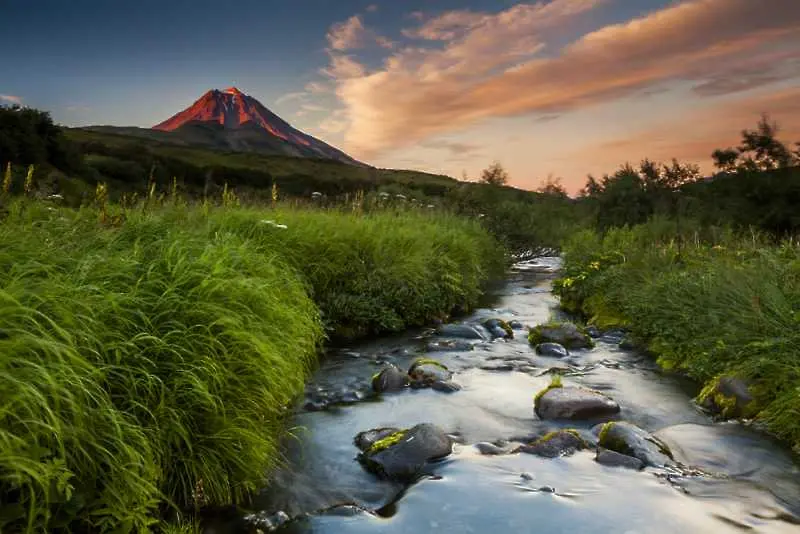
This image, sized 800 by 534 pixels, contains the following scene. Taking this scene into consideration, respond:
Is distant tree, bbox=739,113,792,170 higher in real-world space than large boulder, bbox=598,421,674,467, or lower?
higher

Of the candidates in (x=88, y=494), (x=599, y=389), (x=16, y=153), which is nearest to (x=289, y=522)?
(x=88, y=494)

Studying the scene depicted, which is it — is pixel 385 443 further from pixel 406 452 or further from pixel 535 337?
pixel 535 337

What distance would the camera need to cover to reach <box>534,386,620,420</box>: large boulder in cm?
628

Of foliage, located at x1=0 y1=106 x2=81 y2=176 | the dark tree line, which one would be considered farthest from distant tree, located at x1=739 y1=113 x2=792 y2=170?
foliage, located at x1=0 y1=106 x2=81 y2=176

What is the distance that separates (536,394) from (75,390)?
5.00 m

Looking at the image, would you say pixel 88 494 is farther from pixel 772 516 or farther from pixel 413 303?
pixel 413 303

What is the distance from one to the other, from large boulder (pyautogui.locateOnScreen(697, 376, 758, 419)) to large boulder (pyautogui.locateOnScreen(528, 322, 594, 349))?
2808 millimetres

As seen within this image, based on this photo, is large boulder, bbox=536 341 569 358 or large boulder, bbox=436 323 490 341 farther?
large boulder, bbox=436 323 490 341

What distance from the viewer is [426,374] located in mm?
7434

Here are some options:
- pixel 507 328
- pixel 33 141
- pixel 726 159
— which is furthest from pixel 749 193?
pixel 33 141

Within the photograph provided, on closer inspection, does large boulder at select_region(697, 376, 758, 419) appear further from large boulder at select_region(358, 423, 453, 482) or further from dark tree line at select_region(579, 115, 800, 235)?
dark tree line at select_region(579, 115, 800, 235)

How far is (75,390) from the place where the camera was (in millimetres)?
3217

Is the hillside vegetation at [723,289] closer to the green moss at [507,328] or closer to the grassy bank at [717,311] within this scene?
the grassy bank at [717,311]

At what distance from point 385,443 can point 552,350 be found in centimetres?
466
